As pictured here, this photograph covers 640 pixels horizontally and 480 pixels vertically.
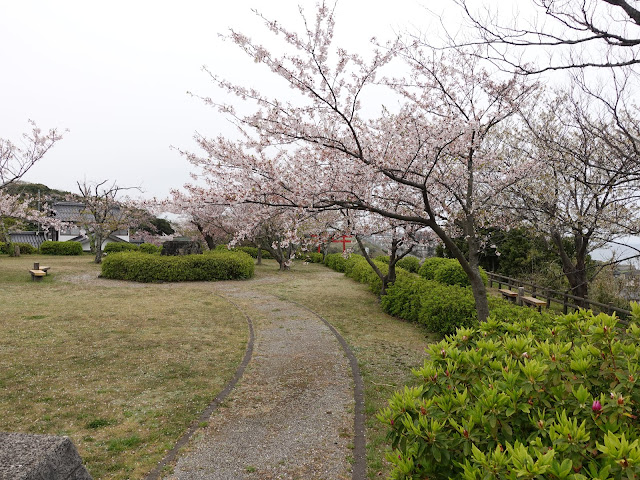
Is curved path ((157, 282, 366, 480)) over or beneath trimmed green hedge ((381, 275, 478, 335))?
beneath

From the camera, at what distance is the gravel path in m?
3.53

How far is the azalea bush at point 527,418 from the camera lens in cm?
153

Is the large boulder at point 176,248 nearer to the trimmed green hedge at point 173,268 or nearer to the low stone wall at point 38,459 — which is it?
the trimmed green hedge at point 173,268

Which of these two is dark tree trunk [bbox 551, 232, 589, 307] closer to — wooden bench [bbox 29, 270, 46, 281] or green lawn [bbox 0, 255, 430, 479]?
green lawn [bbox 0, 255, 430, 479]

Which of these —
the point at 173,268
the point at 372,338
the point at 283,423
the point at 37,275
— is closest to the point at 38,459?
the point at 283,423

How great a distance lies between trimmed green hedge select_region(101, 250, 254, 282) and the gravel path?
1086 cm

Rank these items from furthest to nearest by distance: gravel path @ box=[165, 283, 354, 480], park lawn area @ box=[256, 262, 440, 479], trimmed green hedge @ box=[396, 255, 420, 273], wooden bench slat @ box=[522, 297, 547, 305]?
1. trimmed green hedge @ box=[396, 255, 420, 273]
2. wooden bench slat @ box=[522, 297, 547, 305]
3. park lawn area @ box=[256, 262, 440, 479]
4. gravel path @ box=[165, 283, 354, 480]

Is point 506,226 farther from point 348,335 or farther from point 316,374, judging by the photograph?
point 316,374

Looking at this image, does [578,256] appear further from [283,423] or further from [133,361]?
[133,361]

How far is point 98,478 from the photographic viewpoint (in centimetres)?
330

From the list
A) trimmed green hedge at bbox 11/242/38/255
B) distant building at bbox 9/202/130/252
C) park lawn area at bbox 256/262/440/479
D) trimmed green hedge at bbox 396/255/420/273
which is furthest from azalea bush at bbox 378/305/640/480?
trimmed green hedge at bbox 11/242/38/255

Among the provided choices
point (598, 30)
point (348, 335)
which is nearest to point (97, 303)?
point (348, 335)

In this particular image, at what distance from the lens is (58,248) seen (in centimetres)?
3123

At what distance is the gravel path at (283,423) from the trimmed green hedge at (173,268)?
10.9 metres
